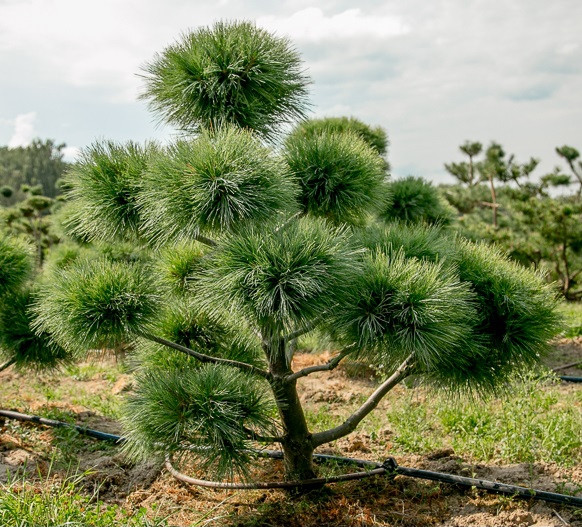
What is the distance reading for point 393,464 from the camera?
2898 mm

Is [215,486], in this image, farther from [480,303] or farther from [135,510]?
[480,303]

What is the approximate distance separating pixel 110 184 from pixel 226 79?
23.7 inches

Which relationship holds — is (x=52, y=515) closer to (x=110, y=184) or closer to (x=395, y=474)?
(x=110, y=184)

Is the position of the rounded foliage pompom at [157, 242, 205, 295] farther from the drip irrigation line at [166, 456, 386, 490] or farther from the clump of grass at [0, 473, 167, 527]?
the clump of grass at [0, 473, 167, 527]

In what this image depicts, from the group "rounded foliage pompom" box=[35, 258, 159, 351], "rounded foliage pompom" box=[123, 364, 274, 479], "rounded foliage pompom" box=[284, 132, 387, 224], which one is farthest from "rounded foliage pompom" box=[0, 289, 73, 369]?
"rounded foliage pompom" box=[284, 132, 387, 224]

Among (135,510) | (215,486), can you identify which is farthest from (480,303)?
(135,510)

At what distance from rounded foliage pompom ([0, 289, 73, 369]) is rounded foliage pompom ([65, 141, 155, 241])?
1436 millimetres

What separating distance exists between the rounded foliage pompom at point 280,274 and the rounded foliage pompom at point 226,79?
582mm

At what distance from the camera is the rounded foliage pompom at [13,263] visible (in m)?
3.57

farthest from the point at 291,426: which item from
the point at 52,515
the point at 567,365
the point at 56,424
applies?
the point at 567,365

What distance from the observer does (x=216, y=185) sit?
2.09 metres

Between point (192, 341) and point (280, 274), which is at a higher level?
point (280, 274)

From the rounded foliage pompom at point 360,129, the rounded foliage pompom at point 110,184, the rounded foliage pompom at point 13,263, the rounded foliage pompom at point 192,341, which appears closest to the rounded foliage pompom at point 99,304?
the rounded foliage pompom at point 110,184

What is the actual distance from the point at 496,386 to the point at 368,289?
0.98m
